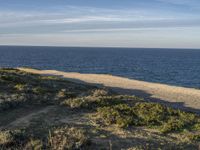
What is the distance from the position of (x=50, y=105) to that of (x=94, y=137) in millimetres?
6231

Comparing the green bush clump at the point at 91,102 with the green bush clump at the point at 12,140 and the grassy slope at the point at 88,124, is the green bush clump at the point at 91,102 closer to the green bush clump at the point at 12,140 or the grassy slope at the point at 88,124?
the grassy slope at the point at 88,124

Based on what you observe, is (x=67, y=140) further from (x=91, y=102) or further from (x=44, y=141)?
(x=91, y=102)

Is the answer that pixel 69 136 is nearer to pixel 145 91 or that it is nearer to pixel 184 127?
pixel 184 127

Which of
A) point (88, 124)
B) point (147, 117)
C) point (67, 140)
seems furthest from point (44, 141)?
point (147, 117)

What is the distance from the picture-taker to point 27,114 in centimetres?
1656

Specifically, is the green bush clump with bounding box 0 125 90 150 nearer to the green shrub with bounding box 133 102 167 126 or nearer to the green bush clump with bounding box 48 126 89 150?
the green bush clump with bounding box 48 126 89 150

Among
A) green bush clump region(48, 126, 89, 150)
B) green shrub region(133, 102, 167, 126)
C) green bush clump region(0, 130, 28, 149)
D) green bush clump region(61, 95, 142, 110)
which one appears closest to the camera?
green bush clump region(48, 126, 89, 150)

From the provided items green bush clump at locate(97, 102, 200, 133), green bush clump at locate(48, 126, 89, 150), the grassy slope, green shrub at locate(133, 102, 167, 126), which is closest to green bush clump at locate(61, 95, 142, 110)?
the grassy slope

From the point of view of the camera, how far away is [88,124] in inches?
595

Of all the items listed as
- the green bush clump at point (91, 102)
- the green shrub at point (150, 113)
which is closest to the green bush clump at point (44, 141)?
the green shrub at point (150, 113)

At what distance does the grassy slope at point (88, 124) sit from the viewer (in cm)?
1203

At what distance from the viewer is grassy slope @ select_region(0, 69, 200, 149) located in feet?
39.5

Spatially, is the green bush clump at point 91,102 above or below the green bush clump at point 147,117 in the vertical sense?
above

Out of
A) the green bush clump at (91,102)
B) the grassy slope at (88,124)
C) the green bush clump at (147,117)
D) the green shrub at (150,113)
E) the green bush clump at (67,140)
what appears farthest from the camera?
the green bush clump at (91,102)
